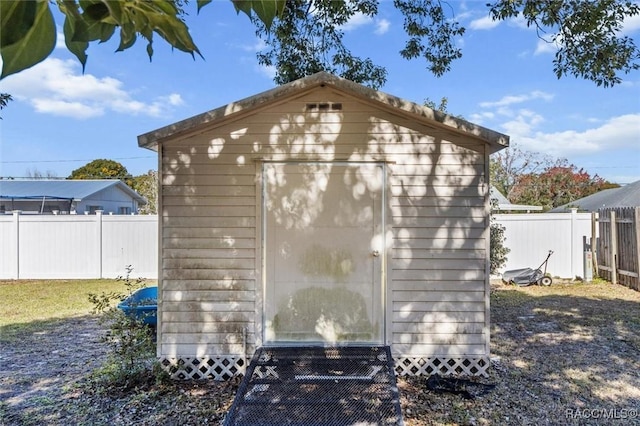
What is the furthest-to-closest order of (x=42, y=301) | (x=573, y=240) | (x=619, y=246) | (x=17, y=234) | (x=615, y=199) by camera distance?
(x=615, y=199) → (x=17, y=234) → (x=573, y=240) → (x=619, y=246) → (x=42, y=301)

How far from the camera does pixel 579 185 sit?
25109mm

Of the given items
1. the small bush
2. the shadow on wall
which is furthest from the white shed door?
the small bush

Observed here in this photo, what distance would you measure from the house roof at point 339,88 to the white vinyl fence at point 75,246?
6.67 meters

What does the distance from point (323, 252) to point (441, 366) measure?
1767 millimetres

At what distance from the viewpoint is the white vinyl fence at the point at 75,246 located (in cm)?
997

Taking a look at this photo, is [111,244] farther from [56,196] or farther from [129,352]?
[129,352]

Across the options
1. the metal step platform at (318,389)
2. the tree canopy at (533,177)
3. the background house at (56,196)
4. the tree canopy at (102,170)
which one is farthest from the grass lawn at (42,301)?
the tree canopy at (102,170)

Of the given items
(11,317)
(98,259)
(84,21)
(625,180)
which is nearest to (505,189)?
(625,180)

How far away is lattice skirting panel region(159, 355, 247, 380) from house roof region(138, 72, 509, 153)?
2.37 metres

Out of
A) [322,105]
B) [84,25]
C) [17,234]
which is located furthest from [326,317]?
[17,234]

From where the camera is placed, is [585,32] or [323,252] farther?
[585,32]

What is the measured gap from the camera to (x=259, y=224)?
4230mm

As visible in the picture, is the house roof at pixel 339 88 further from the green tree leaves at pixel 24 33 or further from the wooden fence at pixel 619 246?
the wooden fence at pixel 619 246

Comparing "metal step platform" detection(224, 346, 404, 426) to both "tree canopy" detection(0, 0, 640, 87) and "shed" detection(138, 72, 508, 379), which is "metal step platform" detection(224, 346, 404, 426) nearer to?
"shed" detection(138, 72, 508, 379)
